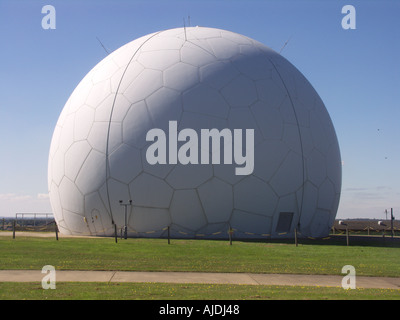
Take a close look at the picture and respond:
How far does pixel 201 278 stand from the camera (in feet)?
26.6

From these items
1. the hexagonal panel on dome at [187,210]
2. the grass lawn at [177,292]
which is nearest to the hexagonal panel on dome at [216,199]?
the hexagonal panel on dome at [187,210]

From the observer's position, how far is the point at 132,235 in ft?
57.8

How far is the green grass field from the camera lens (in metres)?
6.38

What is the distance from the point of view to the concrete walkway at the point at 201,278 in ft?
25.3

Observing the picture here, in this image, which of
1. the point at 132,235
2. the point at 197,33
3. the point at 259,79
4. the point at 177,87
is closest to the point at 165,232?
the point at 132,235

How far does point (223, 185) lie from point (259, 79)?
16.0 feet

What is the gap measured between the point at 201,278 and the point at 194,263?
6.35 ft

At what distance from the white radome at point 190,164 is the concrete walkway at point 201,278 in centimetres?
818

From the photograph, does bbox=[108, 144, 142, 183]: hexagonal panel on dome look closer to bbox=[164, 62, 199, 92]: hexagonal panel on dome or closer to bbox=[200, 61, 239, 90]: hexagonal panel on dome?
bbox=[164, 62, 199, 92]: hexagonal panel on dome

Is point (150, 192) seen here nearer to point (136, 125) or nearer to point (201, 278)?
point (136, 125)

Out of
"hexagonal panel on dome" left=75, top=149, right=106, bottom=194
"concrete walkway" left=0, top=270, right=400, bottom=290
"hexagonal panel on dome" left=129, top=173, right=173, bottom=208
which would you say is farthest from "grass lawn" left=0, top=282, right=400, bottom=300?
"hexagonal panel on dome" left=75, top=149, right=106, bottom=194

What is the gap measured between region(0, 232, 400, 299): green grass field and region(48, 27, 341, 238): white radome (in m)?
2.93

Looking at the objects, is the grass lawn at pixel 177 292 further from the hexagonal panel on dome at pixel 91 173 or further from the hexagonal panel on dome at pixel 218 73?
the hexagonal panel on dome at pixel 218 73

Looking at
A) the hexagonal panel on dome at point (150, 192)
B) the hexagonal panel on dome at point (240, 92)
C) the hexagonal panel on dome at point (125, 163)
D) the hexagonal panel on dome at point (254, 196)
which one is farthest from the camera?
the hexagonal panel on dome at point (240, 92)
